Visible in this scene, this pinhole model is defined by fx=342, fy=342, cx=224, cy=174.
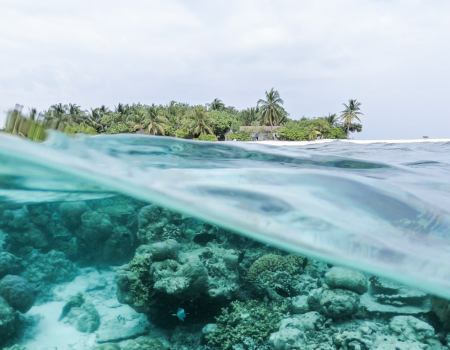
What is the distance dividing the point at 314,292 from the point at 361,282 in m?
1.12

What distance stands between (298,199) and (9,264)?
11.1m

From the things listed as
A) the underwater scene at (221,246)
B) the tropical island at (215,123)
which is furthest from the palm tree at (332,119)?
the underwater scene at (221,246)

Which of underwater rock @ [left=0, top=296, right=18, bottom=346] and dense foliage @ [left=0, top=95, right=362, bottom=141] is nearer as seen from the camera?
underwater rock @ [left=0, top=296, right=18, bottom=346]

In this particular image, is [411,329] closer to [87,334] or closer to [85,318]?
[87,334]

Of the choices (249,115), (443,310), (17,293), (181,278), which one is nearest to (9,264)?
(17,293)

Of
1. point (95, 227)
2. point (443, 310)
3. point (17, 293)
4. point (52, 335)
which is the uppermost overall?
point (443, 310)

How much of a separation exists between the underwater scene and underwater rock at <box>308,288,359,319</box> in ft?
0.11

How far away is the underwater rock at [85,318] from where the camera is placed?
30.3ft

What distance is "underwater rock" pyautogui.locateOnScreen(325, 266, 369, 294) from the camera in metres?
8.01

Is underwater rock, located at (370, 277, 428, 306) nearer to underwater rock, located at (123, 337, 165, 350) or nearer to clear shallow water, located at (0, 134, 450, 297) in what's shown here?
clear shallow water, located at (0, 134, 450, 297)

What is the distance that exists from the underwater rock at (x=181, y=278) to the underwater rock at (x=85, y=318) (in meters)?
2.41

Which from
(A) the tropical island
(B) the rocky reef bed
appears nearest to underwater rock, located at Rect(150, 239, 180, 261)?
(B) the rocky reef bed

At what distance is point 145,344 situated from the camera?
289 inches

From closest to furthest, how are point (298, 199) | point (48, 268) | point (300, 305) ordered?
1. point (298, 199)
2. point (300, 305)
3. point (48, 268)
